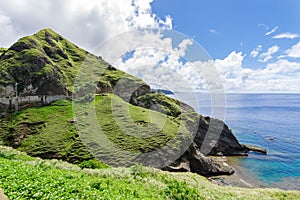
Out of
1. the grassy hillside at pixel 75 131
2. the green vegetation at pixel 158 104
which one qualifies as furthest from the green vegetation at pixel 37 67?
the green vegetation at pixel 158 104

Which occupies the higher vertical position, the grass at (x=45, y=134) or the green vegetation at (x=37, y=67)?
the green vegetation at (x=37, y=67)

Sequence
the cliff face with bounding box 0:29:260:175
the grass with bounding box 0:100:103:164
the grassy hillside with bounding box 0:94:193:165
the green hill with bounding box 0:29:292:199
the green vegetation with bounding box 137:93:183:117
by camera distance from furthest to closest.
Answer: the green vegetation with bounding box 137:93:183:117, the cliff face with bounding box 0:29:260:175, the grassy hillside with bounding box 0:94:193:165, the grass with bounding box 0:100:103:164, the green hill with bounding box 0:29:292:199

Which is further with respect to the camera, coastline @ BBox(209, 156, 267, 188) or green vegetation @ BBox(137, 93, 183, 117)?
green vegetation @ BBox(137, 93, 183, 117)

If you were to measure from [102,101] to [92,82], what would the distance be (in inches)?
561

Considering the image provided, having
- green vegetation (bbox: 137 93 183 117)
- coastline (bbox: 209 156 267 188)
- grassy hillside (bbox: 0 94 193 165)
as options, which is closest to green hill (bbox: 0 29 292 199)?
grassy hillside (bbox: 0 94 193 165)

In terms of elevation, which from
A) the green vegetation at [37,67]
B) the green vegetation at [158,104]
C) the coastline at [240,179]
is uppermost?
the green vegetation at [37,67]

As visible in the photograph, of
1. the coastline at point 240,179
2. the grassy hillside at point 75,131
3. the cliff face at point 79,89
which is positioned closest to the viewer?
the grassy hillside at point 75,131

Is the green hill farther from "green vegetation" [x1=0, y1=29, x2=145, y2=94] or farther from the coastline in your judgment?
the coastline

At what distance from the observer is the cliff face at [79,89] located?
4394 cm

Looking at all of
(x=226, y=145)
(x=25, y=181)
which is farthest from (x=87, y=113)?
(x=226, y=145)

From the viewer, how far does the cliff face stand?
43938mm

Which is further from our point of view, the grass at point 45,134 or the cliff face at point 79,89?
the cliff face at point 79,89

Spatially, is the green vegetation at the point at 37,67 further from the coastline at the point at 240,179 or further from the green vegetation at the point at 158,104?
the coastline at the point at 240,179

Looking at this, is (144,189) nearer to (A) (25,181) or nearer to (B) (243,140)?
(A) (25,181)
